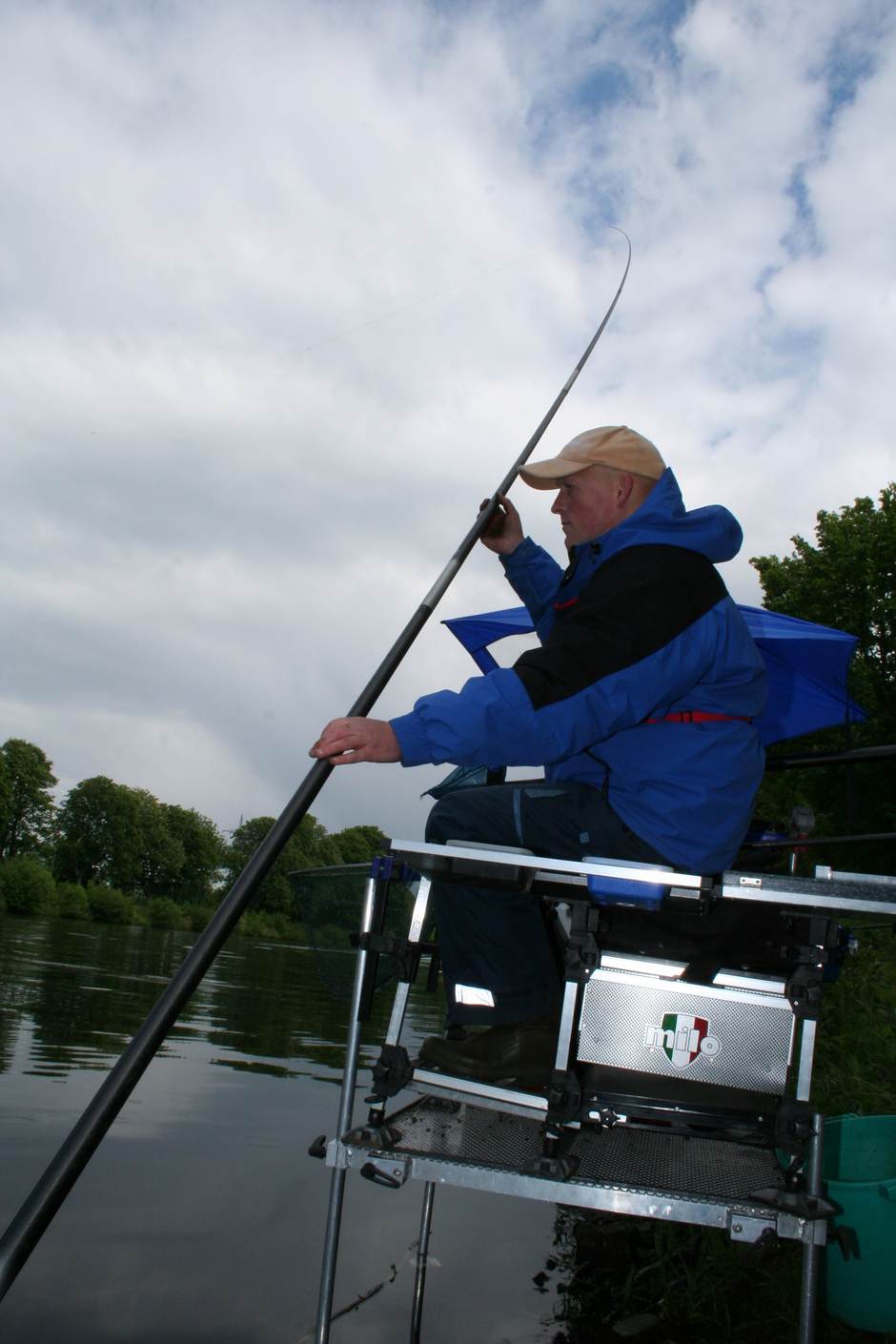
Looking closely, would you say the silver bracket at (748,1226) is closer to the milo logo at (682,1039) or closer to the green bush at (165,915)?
the milo logo at (682,1039)

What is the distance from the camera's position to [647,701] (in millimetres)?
2830

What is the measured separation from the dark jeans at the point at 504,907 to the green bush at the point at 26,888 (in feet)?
176

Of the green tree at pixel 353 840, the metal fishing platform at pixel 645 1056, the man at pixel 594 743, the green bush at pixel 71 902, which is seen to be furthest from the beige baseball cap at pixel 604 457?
the green tree at pixel 353 840

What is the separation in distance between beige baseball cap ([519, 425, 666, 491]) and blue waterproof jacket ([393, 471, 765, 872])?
39cm

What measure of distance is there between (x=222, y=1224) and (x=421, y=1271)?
2.52 feet

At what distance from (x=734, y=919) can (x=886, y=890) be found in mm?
372

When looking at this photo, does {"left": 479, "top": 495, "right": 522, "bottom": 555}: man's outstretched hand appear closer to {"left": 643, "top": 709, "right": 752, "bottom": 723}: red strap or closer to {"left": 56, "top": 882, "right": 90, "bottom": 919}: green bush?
{"left": 643, "top": 709, "right": 752, "bottom": 723}: red strap

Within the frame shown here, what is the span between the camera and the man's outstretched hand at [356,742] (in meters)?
2.82

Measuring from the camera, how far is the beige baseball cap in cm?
354

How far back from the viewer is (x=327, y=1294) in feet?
8.69

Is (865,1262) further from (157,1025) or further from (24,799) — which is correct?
(24,799)

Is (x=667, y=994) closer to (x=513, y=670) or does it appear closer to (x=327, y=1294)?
(x=513, y=670)

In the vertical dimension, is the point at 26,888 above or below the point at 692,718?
below

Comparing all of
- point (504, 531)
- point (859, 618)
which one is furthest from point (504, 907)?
point (859, 618)
